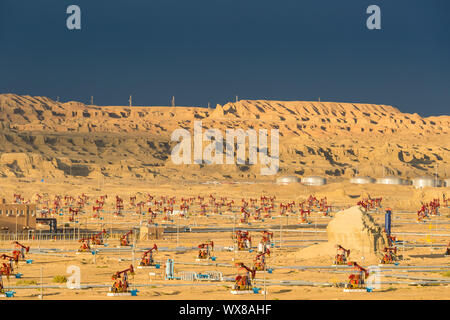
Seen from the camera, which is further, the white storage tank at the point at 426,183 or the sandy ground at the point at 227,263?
the white storage tank at the point at 426,183

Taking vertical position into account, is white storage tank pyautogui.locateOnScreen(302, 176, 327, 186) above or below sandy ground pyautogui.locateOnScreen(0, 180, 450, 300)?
above

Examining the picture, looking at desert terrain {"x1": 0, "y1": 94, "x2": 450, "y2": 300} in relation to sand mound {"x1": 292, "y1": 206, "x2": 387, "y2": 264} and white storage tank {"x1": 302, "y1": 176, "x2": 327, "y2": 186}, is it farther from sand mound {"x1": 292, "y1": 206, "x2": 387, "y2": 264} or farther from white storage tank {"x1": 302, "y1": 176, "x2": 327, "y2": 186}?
white storage tank {"x1": 302, "y1": 176, "x2": 327, "y2": 186}

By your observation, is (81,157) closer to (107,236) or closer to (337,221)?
(107,236)

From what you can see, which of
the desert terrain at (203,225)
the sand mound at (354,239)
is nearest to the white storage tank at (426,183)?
the desert terrain at (203,225)

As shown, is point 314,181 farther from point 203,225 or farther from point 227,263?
point 227,263

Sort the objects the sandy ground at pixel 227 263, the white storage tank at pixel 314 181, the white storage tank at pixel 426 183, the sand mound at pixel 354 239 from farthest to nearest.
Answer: the white storage tank at pixel 314 181 → the white storage tank at pixel 426 183 → the sand mound at pixel 354 239 → the sandy ground at pixel 227 263

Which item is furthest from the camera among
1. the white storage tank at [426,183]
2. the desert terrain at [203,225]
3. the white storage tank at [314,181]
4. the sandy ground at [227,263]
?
the white storage tank at [314,181]

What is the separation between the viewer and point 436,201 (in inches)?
4373

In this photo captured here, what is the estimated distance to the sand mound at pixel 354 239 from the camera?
156 feet

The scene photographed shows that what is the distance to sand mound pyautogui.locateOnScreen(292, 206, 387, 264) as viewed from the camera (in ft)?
156

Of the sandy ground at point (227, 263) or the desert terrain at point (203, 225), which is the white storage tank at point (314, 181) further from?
the sandy ground at point (227, 263)

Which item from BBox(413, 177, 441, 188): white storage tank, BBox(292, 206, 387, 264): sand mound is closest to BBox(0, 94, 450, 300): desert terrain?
BBox(292, 206, 387, 264): sand mound
